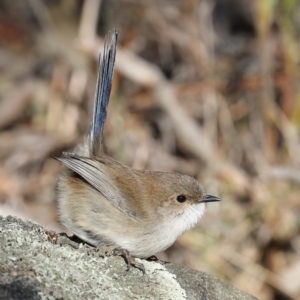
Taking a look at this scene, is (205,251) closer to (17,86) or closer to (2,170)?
(2,170)

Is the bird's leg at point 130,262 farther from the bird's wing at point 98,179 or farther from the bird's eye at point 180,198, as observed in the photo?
the bird's eye at point 180,198

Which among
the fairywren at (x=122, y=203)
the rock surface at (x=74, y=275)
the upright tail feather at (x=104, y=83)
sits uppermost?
the upright tail feather at (x=104, y=83)

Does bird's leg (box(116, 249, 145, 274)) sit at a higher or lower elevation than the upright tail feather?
lower

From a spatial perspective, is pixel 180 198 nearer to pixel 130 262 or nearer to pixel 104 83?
pixel 130 262

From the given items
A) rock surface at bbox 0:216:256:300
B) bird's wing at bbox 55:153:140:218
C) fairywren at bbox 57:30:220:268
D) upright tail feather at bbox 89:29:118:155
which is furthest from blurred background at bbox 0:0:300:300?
rock surface at bbox 0:216:256:300

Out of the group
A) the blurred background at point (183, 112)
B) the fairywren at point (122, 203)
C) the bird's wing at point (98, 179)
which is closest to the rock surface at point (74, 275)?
the fairywren at point (122, 203)

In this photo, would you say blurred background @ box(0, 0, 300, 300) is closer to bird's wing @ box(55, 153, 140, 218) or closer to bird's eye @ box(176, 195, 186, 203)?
bird's eye @ box(176, 195, 186, 203)
